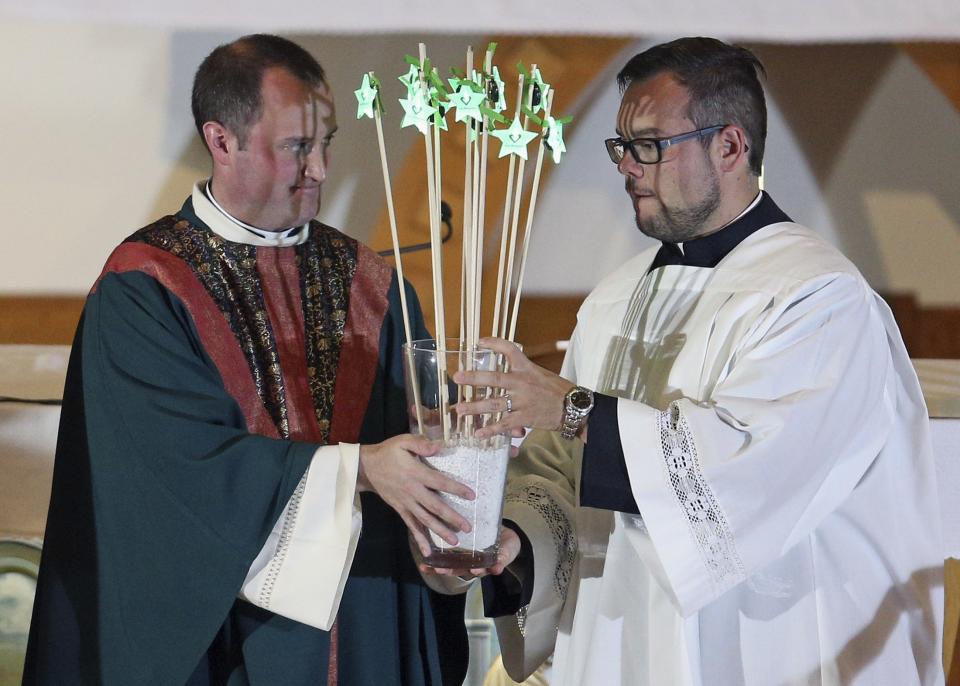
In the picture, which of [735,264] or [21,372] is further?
[21,372]

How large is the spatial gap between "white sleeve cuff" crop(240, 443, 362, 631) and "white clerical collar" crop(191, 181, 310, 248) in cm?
60

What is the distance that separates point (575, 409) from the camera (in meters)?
1.96

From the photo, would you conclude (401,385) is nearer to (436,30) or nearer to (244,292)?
(244,292)

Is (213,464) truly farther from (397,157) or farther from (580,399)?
(397,157)

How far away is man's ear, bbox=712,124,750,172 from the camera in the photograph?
2385 millimetres

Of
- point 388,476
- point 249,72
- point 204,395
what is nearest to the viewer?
point 388,476

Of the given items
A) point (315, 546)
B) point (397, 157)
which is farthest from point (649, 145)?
point (397, 157)

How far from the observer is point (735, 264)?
2.38 metres

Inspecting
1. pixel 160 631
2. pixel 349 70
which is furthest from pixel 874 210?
pixel 160 631

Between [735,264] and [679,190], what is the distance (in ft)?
0.71

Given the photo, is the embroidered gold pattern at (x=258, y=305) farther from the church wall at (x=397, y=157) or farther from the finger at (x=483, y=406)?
the church wall at (x=397, y=157)

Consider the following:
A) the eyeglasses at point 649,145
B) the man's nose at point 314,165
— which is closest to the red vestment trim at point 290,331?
the man's nose at point 314,165

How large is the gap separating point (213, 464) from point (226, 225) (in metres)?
0.61

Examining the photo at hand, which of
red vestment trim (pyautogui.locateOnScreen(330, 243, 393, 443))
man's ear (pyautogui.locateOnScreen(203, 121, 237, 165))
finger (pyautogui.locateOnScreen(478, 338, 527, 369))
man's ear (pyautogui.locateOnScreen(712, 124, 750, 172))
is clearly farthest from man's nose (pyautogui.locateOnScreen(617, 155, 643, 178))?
man's ear (pyautogui.locateOnScreen(203, 121, 237, 165))
